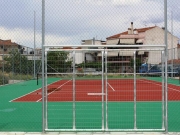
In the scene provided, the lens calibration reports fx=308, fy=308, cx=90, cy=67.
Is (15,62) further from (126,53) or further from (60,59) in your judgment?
(126,53)

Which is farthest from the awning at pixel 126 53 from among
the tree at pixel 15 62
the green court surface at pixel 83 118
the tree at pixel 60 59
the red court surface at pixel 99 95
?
the tree at pixel 15 62

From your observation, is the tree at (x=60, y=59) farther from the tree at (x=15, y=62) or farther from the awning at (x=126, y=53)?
the tree at (x=15, y=62)

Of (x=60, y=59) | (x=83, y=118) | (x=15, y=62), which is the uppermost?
(x=15, y=62)

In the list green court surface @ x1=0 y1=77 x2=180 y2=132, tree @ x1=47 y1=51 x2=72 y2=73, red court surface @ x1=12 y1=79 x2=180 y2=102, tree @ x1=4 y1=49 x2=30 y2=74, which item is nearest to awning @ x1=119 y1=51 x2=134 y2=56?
tree @ x1=47 y1=51 x2=72 y2=73

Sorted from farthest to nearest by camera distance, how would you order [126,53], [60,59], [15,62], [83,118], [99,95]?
[15,62], [99,95], [83,118], [60,59], [126,53]

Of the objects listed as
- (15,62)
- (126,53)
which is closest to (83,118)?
(126,53)

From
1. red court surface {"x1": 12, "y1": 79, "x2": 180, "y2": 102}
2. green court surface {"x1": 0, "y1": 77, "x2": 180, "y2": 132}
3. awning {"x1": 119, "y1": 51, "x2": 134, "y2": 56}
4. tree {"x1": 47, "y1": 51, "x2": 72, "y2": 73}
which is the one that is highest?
awning {"x1": 119, "y1": 51, "x2": 134, "y2": 56}

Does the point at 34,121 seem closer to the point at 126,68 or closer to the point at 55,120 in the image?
the point at 55,120

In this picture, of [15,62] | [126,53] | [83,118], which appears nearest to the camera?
[126,53]

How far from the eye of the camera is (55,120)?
10.1 meters

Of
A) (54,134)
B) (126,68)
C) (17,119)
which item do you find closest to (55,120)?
(17,119)

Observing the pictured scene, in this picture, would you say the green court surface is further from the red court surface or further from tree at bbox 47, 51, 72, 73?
the red court surface

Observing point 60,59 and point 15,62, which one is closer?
point 60,59

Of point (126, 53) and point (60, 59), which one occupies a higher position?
point (126, 53)
